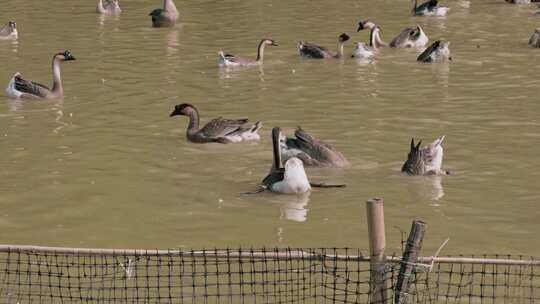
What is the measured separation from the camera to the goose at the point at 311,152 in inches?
701

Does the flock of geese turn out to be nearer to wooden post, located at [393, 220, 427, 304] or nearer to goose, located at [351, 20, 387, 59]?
goose, located at [351, 20, 387, 59]

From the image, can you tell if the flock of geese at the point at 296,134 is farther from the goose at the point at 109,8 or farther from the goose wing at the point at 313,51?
the goose at the point at 109,8

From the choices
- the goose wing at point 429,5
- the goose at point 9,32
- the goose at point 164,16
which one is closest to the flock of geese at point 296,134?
the goose wing at point 429,5

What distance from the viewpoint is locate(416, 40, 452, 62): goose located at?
27109 mm

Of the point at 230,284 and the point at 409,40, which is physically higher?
the point at 230,284

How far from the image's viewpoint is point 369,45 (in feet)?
98.8

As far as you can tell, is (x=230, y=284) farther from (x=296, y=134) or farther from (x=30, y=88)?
(x=30, y=88)

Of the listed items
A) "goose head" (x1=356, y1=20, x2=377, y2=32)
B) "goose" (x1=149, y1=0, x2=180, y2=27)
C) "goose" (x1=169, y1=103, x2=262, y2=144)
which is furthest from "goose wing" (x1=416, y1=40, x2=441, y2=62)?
"goose" (x1=149, y1=0, x2=180, y2=27)

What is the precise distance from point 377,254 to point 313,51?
1822 cm

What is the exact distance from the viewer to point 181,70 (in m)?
27.0

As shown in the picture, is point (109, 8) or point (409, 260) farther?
point (109, 8)

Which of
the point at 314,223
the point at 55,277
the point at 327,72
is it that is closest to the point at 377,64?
the point at 327,72

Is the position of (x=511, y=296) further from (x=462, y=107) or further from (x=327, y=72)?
(x=327, y=72)

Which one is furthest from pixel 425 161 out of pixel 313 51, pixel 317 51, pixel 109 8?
pixel 109 8
